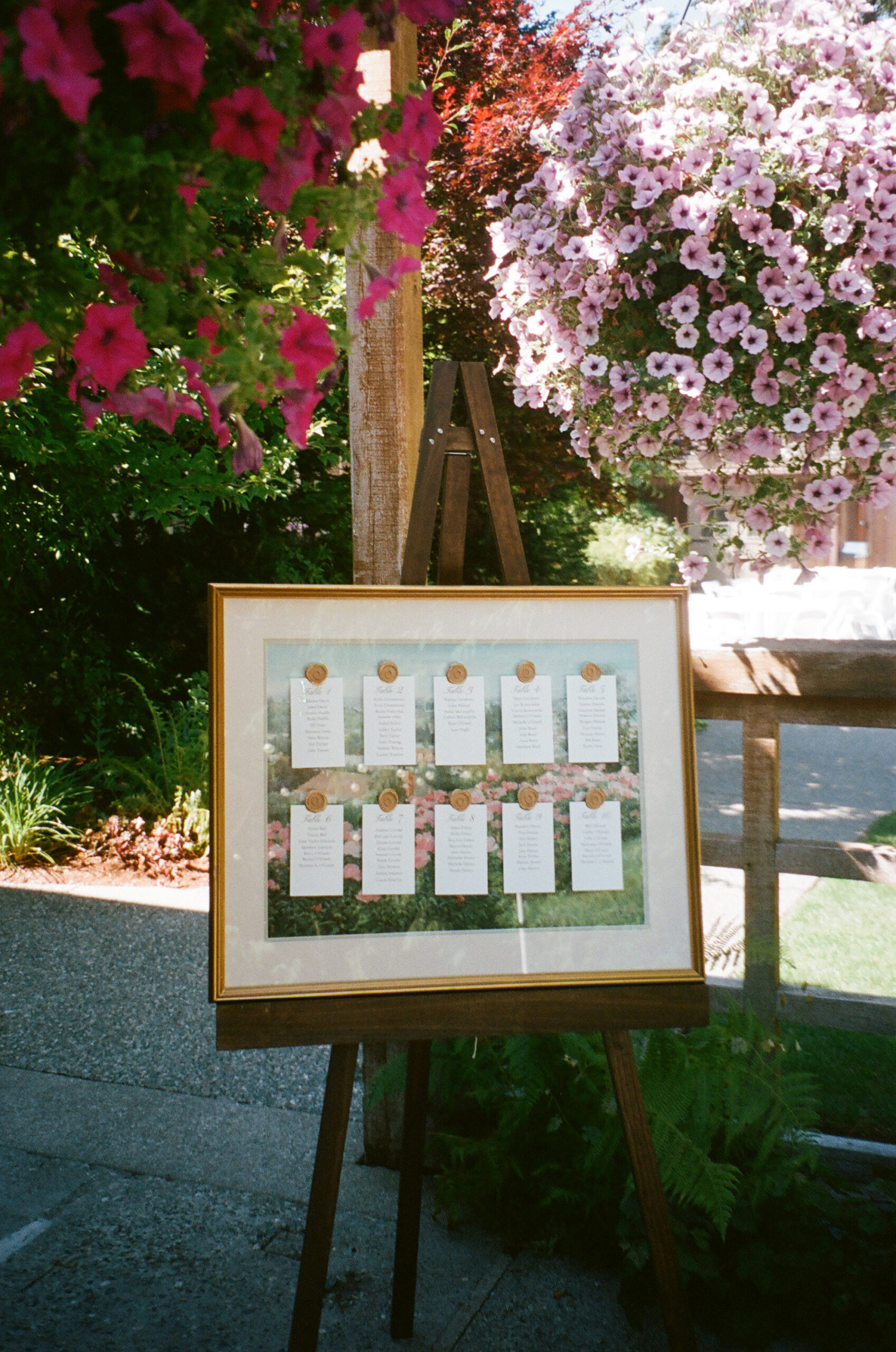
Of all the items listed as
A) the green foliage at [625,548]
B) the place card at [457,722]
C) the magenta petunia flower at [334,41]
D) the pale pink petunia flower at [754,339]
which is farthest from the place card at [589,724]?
the green foliage at [625,548]

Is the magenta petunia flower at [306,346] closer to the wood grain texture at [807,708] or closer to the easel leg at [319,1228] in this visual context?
the easel leg at [319,1228]

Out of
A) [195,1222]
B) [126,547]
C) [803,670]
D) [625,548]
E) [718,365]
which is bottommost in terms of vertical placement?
[195,1222]

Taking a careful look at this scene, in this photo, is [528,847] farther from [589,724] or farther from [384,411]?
[384,411]

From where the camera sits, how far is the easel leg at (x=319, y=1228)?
133cm

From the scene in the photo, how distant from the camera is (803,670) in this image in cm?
192

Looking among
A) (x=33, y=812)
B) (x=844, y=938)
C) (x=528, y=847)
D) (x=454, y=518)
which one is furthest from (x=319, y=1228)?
(x=33, y=812)

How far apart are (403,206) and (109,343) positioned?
347mm

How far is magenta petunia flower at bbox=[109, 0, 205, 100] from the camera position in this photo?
28.4 inches

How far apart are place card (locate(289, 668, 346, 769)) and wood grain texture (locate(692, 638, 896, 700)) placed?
0.84 meters

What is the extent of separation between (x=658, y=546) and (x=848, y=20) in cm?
564

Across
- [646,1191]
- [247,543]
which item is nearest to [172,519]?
[247,543]

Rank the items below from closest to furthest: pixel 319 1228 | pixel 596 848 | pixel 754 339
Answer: pixel 319 1228 < pixel 596 848 < pixel 754 339

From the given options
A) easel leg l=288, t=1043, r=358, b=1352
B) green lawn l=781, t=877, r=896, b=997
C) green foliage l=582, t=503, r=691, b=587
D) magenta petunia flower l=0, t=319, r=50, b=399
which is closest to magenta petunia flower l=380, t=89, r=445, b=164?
magenta petunia flower l=0, t=319, r=50, b=399

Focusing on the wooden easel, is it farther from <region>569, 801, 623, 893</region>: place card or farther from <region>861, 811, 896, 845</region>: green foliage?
<region>861, 811, 896, 845</region>: green foliage
